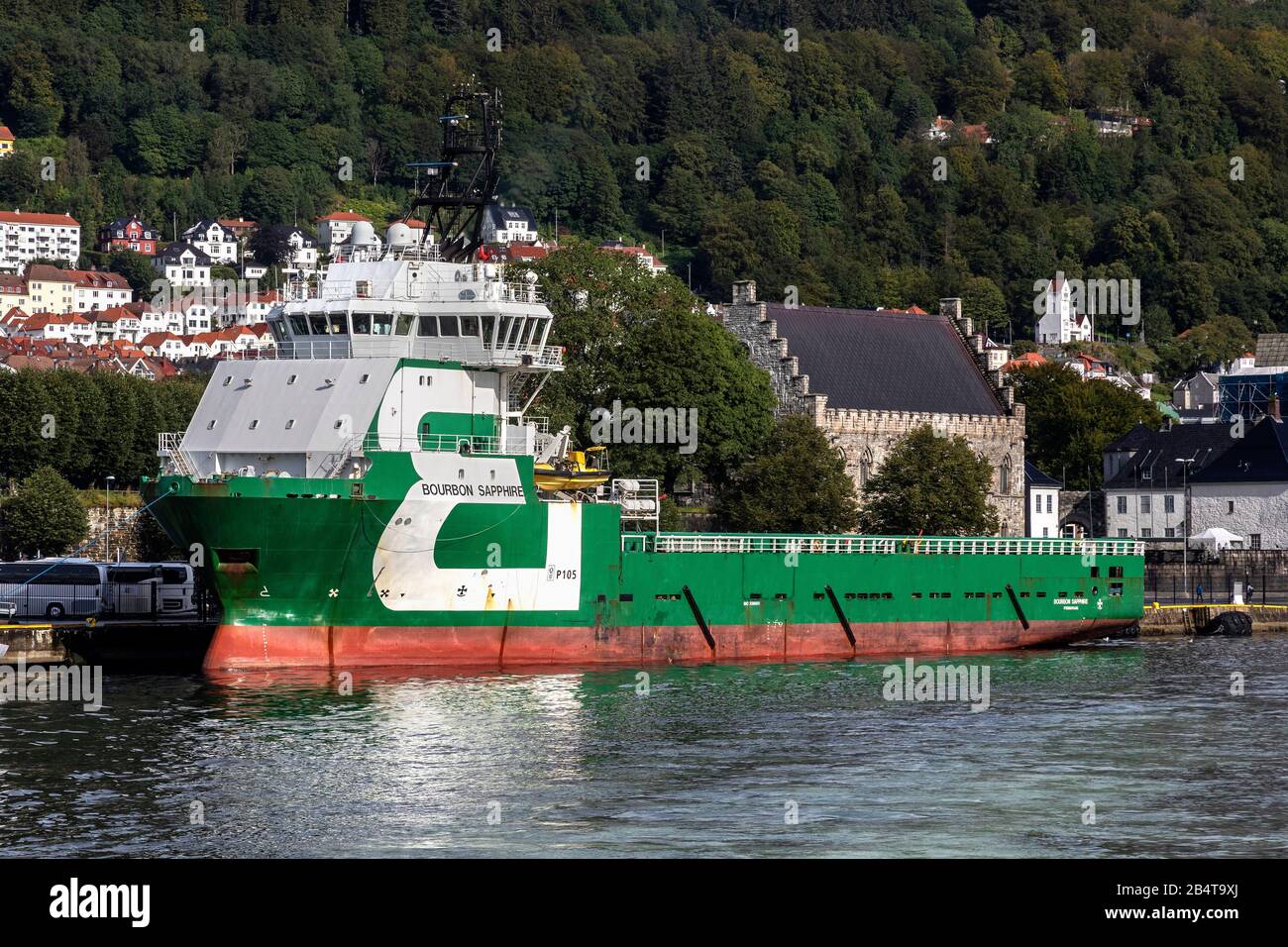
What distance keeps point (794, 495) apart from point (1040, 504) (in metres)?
28.4

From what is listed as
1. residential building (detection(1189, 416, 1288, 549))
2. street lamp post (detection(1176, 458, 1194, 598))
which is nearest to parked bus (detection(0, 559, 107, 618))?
street lamp post (detection(1176, 458, 1194, 598))

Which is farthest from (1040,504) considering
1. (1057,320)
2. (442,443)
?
(1057,320)

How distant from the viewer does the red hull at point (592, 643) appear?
43.4 metres

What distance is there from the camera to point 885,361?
92.2 m

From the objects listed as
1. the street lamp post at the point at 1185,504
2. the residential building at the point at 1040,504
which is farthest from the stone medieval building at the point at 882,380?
the street lamp post at the point at 1185,504

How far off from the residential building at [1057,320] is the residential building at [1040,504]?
288ft

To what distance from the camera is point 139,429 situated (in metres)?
88.2

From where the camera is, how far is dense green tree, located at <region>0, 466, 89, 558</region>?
73250 millimetres

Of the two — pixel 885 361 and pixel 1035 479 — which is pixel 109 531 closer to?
pixel 885 361

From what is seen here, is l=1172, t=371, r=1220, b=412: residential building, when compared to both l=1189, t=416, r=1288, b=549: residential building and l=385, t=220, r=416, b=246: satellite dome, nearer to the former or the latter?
l=1189, t=416, r=1288, b=549: residential building

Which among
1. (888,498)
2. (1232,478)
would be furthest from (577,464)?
(1232,478)
